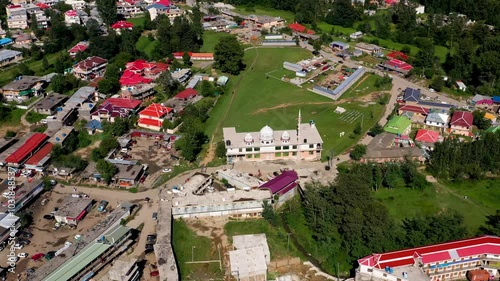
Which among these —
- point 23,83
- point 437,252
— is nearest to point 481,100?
point 437,252

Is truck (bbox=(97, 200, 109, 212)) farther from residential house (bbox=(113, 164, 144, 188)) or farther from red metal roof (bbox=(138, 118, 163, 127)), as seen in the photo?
red metal roof (bbox=(138, 118, 163, 127))

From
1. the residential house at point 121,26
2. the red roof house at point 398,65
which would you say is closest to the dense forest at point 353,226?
the red roof house at point 398,65

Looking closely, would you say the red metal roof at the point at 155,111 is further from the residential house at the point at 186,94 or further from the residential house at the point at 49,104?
the residential house at the point at 49,104

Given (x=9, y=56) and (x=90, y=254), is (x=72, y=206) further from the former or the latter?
(x=9, y=56)

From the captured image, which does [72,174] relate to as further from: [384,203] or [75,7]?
[75,7]

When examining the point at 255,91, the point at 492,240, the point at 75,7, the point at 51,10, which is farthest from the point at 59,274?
the point at 75,7

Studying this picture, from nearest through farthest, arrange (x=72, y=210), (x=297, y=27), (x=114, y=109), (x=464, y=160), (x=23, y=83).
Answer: (x=72, y=210) → (x=464, y=160) → (x=114, y=109) → (x=23, y=83) → (x=297, y=27)

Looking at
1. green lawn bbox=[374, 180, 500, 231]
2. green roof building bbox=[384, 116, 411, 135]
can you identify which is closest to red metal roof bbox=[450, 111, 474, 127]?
green roof building bbox=[384, 116, 411, 135]
